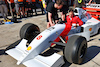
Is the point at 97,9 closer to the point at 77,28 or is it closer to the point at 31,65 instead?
the point at 77,28

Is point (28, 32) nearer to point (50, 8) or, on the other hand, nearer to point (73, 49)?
point (50, 8)

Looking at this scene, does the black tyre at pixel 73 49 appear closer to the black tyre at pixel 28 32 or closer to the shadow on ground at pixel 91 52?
the shadow on ground at pixel 91 52

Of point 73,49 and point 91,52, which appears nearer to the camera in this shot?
point 73,49

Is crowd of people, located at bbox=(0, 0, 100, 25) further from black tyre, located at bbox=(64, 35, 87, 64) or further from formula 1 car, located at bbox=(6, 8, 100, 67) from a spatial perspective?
black tyre, located at bbox=(64, 35, 87, 64)

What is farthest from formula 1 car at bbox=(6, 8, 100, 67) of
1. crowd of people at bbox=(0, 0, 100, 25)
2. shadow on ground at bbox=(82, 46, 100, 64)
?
crowd of people at bbox=(0, 0, 100, 25)

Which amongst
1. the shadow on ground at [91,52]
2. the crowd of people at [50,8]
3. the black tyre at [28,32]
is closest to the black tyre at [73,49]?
the shadow on ground at [91,52]

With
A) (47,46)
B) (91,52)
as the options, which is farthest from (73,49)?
(91,52)

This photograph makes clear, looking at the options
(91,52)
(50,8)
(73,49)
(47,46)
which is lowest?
(91,52)

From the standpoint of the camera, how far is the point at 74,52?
2254 mm

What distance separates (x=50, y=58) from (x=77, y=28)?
5.69 feet

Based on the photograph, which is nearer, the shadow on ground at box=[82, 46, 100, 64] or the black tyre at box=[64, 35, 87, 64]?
the black tyre at box=[64, 35, 87, 64]

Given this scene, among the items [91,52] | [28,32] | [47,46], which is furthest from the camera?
[28,32]

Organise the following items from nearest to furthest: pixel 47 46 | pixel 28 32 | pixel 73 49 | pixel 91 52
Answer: pixel 73 49
pixel 47 46
pixel 91 52
pixel 28 32

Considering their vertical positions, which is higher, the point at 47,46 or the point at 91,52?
the point at 47,46
